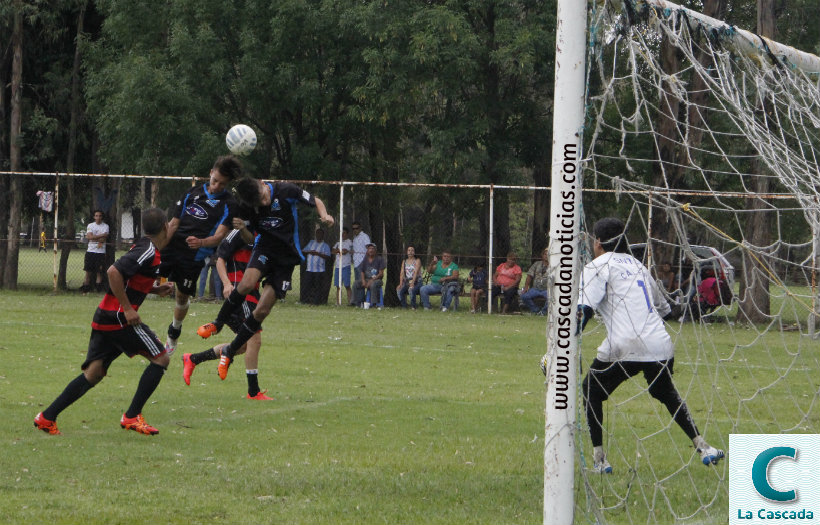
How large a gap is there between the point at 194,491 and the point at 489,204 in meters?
16.6

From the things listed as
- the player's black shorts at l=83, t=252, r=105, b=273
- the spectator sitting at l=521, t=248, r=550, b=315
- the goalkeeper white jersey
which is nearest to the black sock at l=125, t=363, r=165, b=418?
the goalkeeper white jersey

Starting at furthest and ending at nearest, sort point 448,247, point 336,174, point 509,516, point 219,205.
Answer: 1. point 448,247
2. point 336,174
3. point 219,205
4. point 509,516

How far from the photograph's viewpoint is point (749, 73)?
7.83 meters

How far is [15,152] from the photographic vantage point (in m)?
25.4

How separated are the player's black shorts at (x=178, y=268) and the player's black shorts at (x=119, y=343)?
9.37ft

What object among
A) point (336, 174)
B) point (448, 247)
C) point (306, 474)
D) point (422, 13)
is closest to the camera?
point (306, 474)

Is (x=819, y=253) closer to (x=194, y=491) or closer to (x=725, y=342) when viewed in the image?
(x=194, y=491)

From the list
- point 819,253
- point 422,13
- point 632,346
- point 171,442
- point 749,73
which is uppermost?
point 422,13

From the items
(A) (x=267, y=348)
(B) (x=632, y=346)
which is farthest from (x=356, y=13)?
(B) (x=632, y=346)

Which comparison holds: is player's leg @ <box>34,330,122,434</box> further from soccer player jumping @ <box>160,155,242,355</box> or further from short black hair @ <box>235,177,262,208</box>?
soccer player jumping @ <box>160,155,242,355</box>

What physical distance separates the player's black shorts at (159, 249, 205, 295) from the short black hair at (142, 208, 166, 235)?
2589 mm

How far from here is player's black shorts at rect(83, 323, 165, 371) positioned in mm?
7656

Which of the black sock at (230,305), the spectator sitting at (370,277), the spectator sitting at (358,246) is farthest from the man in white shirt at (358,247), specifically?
the black sock at (230,305)

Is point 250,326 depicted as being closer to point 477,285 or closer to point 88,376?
point 88,376
